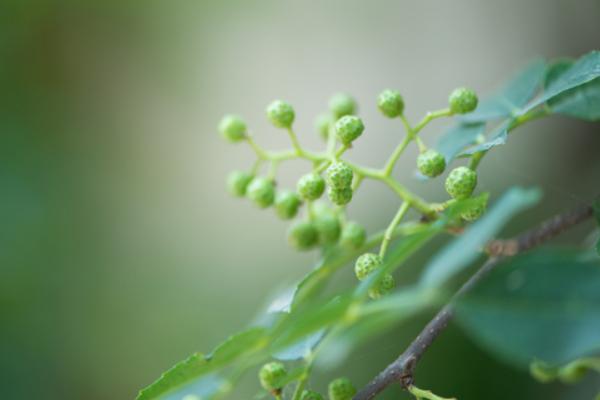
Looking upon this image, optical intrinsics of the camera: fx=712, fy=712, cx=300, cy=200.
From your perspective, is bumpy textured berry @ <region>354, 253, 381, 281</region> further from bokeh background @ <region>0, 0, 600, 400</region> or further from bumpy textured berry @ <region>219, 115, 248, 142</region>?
bokeh background @ <region>0, 0, 600, 400</region>

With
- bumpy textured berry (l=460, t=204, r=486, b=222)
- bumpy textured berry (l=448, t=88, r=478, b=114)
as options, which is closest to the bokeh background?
bumpy textured berry (l=448, t=88, r=478, b=114)

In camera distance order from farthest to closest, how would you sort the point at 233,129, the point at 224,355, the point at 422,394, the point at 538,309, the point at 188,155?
the point at 188,155 → the point at 233,129 → the point at 422,394 → the point at 224,355 → the point at 538,309

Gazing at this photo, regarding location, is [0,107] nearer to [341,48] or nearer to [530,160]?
[341,48]

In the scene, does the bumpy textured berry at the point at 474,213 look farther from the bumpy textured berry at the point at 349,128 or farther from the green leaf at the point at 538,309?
the green leaf at the point at 538,309

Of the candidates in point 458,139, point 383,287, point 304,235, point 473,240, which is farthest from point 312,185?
point 473,240

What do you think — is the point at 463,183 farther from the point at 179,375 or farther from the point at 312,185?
the point at 179,375
